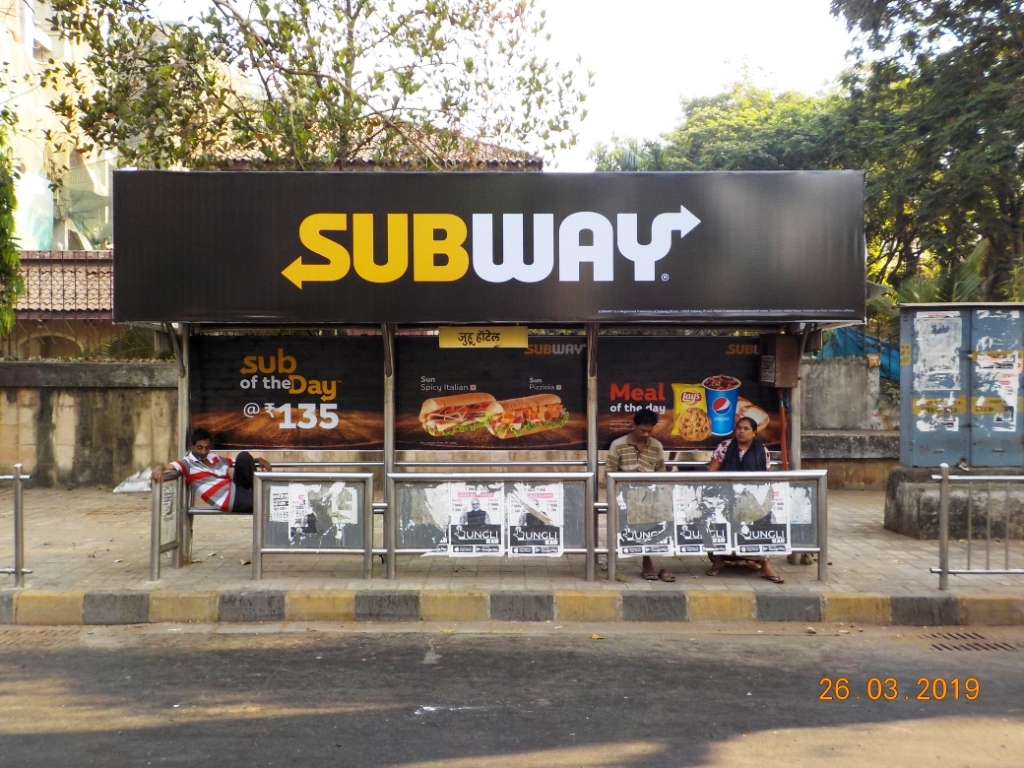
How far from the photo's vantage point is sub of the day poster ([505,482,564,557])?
7379mm

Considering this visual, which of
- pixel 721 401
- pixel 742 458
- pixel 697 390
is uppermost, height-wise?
→ pixel 697 390

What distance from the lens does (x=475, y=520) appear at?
738cm

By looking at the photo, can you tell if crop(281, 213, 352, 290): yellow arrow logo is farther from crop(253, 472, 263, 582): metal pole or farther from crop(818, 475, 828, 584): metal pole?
crop(818, 475, 828, 584): metal pole

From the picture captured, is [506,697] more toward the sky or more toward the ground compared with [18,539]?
more toward the ground

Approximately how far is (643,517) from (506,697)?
2.46m

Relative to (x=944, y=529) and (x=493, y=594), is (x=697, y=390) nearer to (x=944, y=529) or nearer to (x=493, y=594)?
(x=944, y=529)

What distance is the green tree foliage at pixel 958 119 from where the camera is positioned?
15.7 metres

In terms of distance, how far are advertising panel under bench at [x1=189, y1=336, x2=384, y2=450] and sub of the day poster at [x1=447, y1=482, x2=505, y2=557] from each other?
1491 mm

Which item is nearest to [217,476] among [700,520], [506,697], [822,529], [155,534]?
[155,534]

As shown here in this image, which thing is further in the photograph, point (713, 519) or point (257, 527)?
point (257, 527)

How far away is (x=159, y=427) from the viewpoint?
13031 millimetres

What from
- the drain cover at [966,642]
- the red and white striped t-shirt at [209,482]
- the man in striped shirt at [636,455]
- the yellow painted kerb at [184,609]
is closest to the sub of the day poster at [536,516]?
the man in striped shirt at [636,455]

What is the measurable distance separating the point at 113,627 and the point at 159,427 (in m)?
6.47

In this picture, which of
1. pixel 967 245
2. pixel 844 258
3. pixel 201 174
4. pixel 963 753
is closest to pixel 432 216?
pixel 201 174
